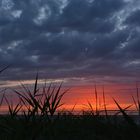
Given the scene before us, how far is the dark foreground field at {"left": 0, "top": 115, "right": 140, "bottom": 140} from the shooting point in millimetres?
5586

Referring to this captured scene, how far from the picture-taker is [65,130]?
24.8 ft

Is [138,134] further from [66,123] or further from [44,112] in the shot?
[66,123]

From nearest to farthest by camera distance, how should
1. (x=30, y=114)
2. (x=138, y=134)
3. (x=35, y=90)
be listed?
(x=138, y=134)
(x=30, y=114)
(x=35, y=90)

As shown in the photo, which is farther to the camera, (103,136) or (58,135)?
(58,135)

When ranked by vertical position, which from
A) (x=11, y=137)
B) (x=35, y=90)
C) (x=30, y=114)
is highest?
(x=35, y=90)

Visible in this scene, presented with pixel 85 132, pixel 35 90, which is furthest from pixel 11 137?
pixel 85 132

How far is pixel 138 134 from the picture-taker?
552 centimetres

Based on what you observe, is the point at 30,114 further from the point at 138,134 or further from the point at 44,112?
the point at 138,134

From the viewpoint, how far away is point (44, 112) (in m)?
6.70

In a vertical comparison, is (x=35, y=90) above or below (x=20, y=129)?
above

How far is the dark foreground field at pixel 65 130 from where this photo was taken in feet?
18.3

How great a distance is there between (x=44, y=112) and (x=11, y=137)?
1.21 meters

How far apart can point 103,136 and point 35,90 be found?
1424 millimetres

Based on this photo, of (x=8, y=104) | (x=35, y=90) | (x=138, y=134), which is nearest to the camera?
(x=138, y=134)
